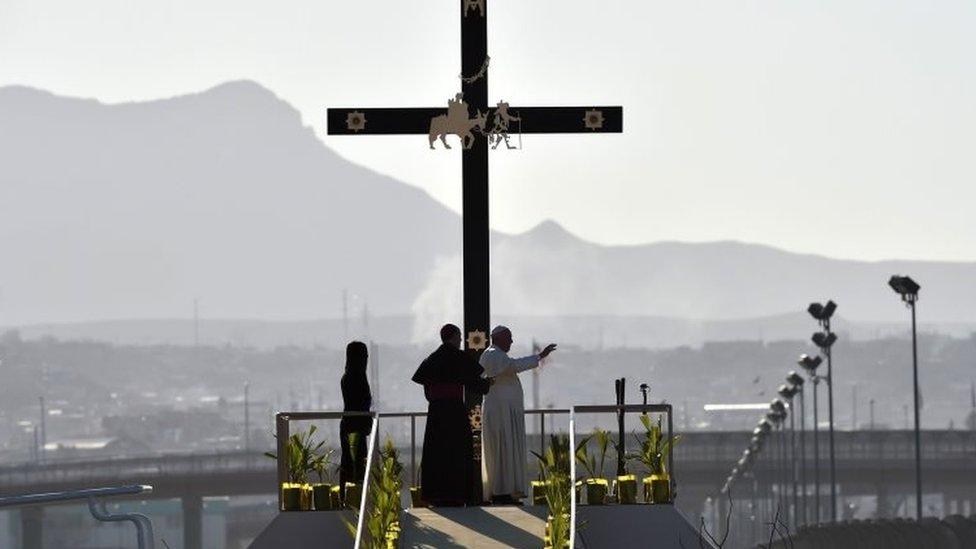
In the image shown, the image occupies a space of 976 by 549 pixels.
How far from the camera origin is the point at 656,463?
2922cm

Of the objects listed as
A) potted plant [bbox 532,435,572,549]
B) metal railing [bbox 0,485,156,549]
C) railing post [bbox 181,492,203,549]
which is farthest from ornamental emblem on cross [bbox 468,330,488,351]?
railing post [bbox 181,492,203,549]

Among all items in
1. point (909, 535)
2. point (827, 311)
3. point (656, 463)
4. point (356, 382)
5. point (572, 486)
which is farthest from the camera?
point (827, 311)

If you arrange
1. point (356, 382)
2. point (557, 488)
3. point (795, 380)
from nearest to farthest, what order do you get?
point (557, 488) < point (356, 382) < point (795, 380)

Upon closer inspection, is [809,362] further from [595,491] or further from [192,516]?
[192,516]

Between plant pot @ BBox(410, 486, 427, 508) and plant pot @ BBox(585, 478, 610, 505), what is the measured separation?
2108 millimetres

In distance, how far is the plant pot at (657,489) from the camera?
2914 centimetres

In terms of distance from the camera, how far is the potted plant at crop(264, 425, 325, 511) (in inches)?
1157

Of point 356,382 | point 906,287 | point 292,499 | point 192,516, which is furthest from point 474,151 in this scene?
point 192,516

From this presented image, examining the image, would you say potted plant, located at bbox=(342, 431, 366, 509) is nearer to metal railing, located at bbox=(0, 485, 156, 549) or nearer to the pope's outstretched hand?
the pope's outstretched hand

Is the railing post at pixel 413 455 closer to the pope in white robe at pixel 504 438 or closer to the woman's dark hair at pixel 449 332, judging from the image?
the pope in white robe at pixel 504 438

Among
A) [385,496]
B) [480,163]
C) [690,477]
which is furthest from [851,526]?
[690,477]

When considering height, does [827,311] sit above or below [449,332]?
above

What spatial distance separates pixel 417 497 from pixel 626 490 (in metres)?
2.65

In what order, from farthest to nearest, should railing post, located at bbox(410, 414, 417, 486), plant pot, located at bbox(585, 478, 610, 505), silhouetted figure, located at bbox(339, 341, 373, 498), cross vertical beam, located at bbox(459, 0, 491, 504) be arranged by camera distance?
cross vertical beam, located at bbox(459, 0, 491, 504) < silhouetted figure, located at bbox(339, 341, 373, 498) < plant pot, located at bbox(585, 478, 610, 505) < railing post, located at bbox(410, 414, 417, 486)
